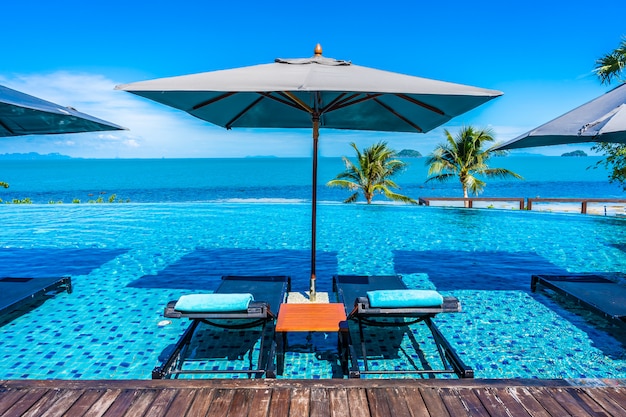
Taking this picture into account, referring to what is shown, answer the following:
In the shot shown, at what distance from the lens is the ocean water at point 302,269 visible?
3572 mm

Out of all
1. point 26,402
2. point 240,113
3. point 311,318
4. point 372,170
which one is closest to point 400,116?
point 240,113

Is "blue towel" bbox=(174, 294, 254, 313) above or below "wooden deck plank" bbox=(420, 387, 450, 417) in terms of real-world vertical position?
above

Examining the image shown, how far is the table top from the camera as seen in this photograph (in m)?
3.01

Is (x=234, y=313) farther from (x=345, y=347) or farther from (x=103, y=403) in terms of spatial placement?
(x=103, y=403)

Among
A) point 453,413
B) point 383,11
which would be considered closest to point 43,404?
point 453,413

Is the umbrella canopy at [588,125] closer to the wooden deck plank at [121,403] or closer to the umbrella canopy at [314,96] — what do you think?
the umbrella canopy at [314,96]

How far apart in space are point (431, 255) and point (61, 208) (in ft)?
44.0

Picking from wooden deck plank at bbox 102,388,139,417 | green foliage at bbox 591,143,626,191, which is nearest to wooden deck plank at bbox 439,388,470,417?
wooden deck plank at bbox 102,388,139,417

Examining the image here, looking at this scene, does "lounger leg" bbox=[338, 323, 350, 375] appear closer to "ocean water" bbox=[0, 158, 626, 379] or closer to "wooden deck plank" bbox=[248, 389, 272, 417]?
"ocean water" bbox=[0, 158, 626, 379]

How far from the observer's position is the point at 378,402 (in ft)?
7.26

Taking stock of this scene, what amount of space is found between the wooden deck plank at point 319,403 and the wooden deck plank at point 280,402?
14 centimetres

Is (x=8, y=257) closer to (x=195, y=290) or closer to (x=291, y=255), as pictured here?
(x=195, y=290)

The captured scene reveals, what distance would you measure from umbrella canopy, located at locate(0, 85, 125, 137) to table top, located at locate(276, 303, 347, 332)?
261cm

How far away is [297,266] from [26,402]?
15.9 feet
